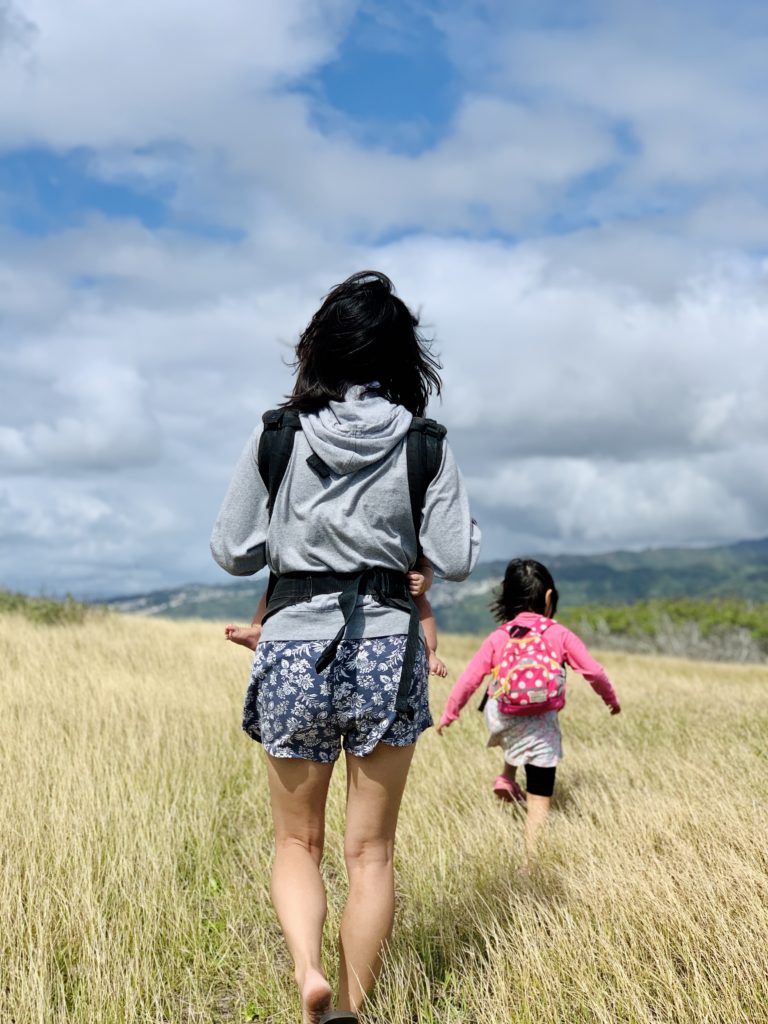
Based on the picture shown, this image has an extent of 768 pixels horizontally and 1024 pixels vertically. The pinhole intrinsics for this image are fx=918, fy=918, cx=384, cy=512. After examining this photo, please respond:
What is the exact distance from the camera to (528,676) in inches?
215

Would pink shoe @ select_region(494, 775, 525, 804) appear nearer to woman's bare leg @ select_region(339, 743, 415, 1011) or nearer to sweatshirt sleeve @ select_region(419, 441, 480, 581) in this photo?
woman's bare leg @ select_region(339, 743, 415, 1011)

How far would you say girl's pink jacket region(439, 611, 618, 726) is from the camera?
213 inches

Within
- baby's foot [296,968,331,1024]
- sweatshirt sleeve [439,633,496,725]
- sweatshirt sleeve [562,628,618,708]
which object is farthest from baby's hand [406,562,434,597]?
sweatshirt sleeve [562,628,618,708]

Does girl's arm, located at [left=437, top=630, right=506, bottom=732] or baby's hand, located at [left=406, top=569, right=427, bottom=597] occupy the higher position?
baby's hand, located at [left=406, top=569, right=427, bottom=597]

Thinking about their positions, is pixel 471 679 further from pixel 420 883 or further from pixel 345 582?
pixel 345 582

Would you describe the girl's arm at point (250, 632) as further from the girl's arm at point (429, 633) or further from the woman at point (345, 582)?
the girl's arm at point (429, 633)

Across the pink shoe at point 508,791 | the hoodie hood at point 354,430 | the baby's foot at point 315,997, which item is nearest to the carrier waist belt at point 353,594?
the hoodie hood at point 354,430

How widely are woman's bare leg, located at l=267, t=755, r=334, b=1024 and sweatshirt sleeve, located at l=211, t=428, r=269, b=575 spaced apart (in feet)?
2.25

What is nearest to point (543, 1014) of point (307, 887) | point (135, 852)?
point (307, 887)

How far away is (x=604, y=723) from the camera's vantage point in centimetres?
866

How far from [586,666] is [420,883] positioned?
1.65 m

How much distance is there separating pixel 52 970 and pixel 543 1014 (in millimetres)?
1961

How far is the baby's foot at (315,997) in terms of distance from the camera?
2750 mm

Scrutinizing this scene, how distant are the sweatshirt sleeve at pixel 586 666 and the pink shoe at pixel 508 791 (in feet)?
2.88
